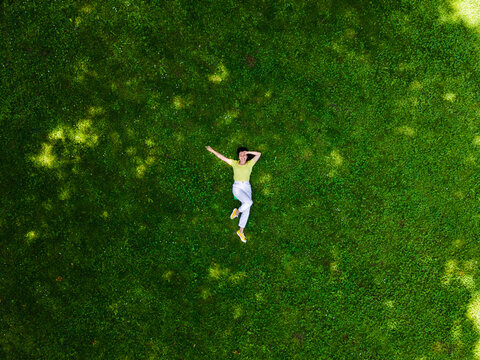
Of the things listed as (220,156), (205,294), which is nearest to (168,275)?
(205,294)

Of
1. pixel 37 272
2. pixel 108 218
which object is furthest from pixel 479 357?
pixel 37 272

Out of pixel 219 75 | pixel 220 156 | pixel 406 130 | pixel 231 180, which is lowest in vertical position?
pixel 231 180

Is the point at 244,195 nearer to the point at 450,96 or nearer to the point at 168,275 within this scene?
the point at 168,275

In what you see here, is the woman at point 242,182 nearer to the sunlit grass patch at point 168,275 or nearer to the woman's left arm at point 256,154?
the woman's left arm at point 256,154

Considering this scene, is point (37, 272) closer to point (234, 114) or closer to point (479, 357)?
point (234, 114)

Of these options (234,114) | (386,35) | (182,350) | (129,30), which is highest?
(386,35)

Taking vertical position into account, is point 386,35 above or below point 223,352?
above
